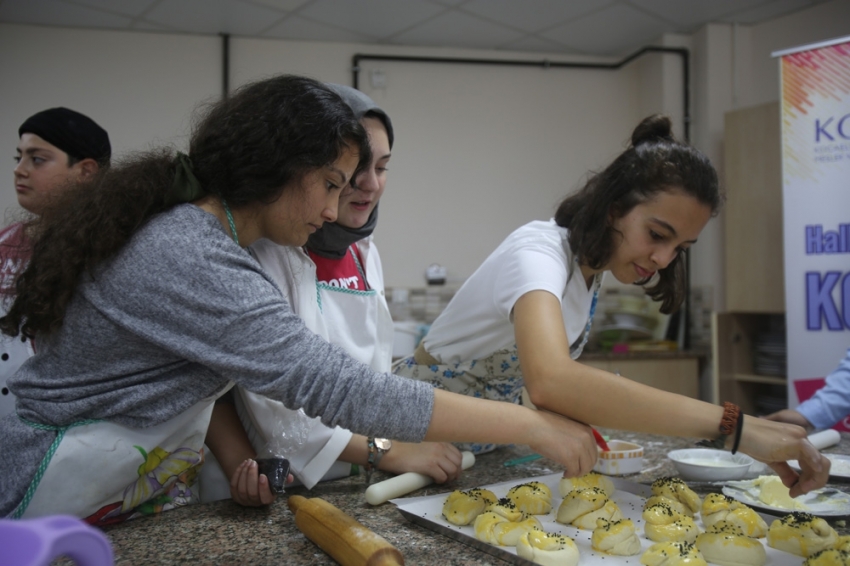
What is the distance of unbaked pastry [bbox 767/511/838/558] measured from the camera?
819 mm

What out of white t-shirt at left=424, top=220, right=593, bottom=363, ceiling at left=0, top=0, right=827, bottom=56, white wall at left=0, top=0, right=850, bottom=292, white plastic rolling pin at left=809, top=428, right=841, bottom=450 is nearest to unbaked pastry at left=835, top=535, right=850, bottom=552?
white t-shirt at left=424, top=220, right=593, bottom=363

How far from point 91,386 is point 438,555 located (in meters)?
0.50

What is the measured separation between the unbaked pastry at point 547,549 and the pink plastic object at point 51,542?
1.69 feet

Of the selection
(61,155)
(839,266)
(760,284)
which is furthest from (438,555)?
(760,284)

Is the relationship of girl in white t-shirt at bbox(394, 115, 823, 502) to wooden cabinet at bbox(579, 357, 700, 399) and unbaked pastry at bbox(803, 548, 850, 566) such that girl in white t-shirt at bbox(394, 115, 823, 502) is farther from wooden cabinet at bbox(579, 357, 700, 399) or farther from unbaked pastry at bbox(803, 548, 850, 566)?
wooden cabinet at bbox(579, 357, 700, 399)

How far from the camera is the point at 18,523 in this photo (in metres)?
0.39

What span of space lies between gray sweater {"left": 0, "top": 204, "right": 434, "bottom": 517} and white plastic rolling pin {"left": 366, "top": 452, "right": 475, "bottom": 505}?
21 centimetres

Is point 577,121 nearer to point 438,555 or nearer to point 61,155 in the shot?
point 61,155

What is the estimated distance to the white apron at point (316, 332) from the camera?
110 cm

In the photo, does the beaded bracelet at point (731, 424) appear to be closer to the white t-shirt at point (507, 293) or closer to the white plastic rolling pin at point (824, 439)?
the white t-shirt at point (507, 293)

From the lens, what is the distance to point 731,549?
0.80 meters

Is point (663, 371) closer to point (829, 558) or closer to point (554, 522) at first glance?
point (554, 522)

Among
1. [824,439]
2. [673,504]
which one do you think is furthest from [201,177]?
[824,439]

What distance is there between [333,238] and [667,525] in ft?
2.54
